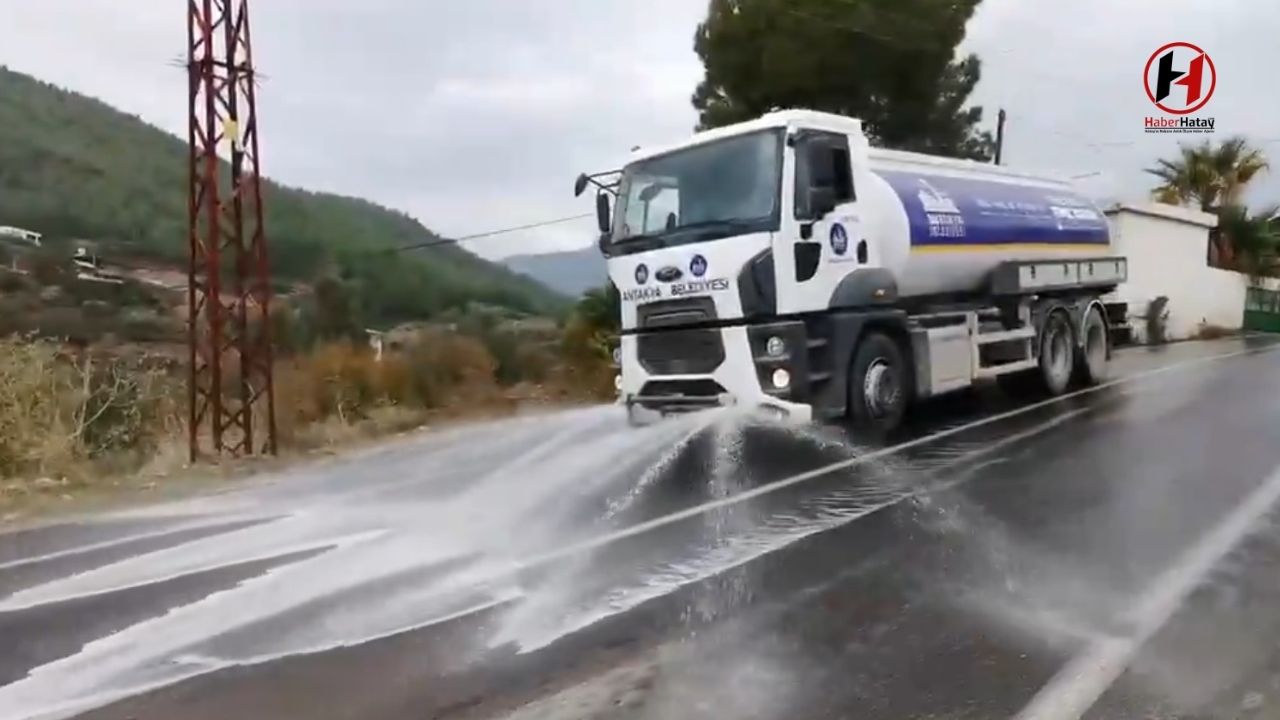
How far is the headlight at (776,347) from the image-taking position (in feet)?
32.2

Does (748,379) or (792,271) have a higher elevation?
(792,271)

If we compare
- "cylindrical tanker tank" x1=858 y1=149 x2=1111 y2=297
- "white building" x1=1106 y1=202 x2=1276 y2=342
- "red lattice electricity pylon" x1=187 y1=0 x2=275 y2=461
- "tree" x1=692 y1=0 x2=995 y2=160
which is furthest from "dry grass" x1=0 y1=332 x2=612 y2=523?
"white building" x1=1106 y1=202 x2=1276 y2=342

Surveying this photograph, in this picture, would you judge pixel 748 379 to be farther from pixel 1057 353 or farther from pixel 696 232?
pixel 1057 353

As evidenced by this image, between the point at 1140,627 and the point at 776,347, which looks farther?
the point at 776,347

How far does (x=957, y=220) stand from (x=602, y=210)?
13.0ft

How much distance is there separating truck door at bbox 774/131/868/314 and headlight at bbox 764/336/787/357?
0.94ft

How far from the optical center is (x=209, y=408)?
1353cm

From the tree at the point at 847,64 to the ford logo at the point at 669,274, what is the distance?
12.3 metres

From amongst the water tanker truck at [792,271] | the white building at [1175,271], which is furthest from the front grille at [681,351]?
the white building at [1175,271]

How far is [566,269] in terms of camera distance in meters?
21.7

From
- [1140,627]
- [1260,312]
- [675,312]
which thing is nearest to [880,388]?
[675,312]

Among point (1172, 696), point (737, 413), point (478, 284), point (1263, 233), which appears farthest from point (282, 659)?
point (1263, 233)

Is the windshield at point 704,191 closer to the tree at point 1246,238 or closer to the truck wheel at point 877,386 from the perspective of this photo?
the truck wheel at point 877,386

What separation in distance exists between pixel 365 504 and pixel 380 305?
18.7 metres
